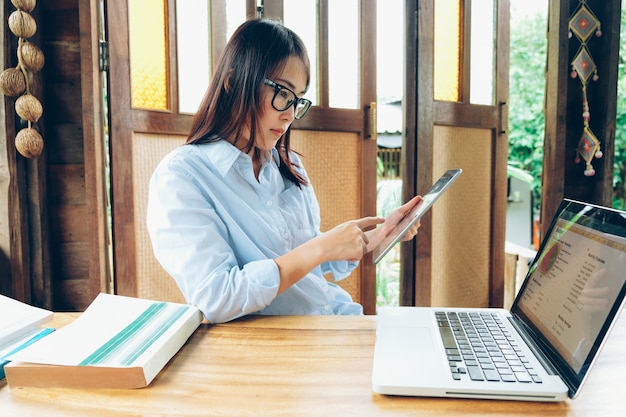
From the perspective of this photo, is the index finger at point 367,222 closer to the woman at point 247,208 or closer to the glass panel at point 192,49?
the woman at point 247,208

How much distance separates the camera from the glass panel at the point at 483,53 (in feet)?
7.79

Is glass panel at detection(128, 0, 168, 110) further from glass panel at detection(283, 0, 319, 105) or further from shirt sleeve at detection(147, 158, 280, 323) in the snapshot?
shirt sleeve at detection(147, 158, 280, 323)

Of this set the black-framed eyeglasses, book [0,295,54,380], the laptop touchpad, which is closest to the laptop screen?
the laptop touchpad

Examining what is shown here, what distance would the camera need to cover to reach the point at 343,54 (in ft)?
7.21

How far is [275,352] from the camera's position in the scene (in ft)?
2.48

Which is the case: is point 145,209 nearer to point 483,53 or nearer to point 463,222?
point 463,222

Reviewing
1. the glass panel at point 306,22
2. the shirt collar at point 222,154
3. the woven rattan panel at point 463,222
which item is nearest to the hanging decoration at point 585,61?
the woven rattan panel at point 463,222

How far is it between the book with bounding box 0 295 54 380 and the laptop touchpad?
22.6 inches

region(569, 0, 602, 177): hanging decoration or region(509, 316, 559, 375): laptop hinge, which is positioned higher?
region(569, 0, 602, 177): hanging decoration

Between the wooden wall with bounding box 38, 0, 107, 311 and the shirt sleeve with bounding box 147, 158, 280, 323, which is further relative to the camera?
the wooden wall with bounding box 38, 0, 107, 311

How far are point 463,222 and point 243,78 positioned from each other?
1645mm

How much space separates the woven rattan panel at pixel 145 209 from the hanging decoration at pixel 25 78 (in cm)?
34

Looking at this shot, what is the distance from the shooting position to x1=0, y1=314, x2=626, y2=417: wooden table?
57 centimetres

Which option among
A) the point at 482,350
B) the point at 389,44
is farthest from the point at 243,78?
the point at 389,44
